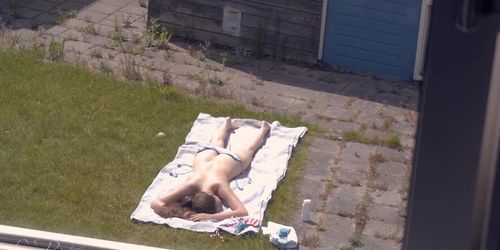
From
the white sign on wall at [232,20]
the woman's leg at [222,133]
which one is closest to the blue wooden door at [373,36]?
the white sign on wall at [232,20]

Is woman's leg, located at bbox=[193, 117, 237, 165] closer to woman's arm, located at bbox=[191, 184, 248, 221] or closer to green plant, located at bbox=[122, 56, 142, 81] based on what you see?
woman's arm, located at bbox=[191, 184, 248, 221]

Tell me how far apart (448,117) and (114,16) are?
7031 mm

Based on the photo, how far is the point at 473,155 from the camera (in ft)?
4.80

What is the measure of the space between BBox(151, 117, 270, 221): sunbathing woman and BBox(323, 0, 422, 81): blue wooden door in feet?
6.45

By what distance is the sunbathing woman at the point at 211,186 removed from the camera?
518 centimetres

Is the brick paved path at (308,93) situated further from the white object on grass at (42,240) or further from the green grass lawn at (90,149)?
the white object on grass at (42,240)

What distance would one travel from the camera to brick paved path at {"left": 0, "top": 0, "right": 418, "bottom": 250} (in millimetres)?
5301

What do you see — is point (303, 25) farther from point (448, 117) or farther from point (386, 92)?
point (448, 117)

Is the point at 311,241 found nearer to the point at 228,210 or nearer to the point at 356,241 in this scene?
the point at 356,241

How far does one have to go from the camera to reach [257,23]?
25.8 ft

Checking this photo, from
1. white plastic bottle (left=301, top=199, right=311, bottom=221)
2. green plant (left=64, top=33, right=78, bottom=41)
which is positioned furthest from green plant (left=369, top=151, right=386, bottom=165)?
green plant (left=64, top=33, right=78, bottom=41)

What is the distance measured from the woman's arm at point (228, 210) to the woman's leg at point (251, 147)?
1.31 feet

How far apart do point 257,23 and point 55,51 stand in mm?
1691

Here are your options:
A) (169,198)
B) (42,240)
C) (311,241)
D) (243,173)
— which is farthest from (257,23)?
(42,240)
